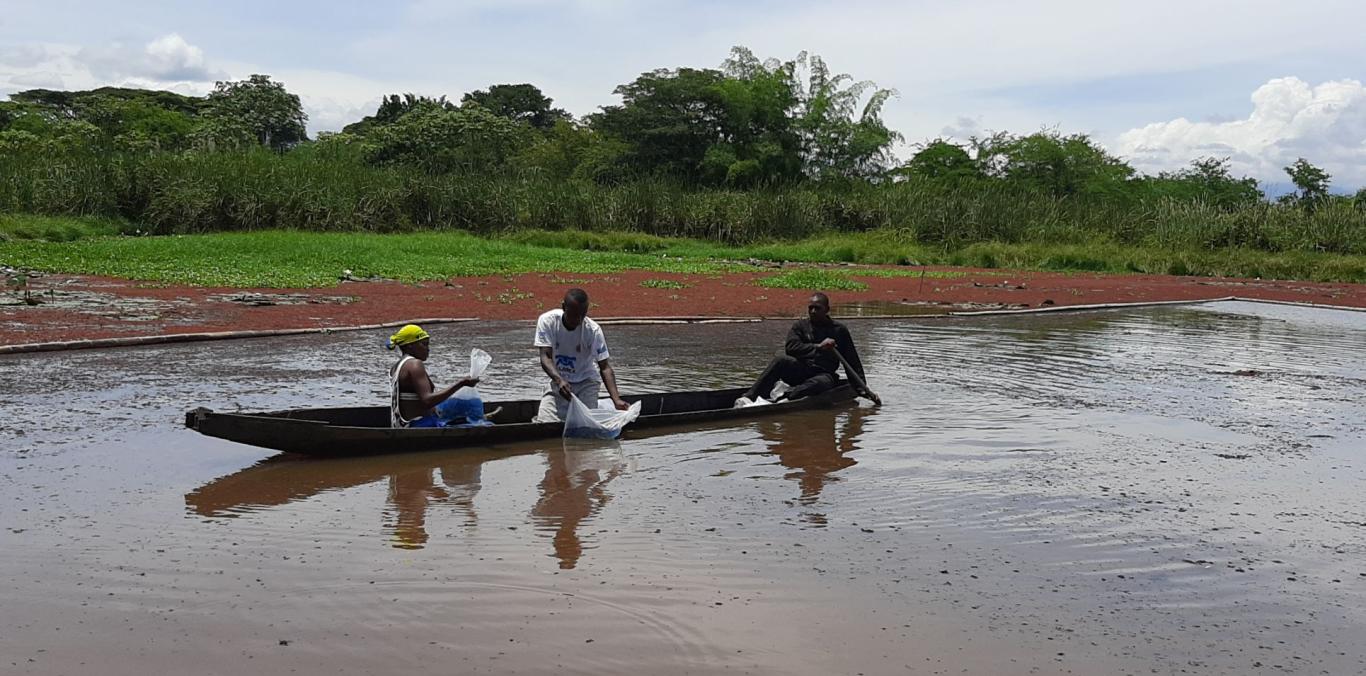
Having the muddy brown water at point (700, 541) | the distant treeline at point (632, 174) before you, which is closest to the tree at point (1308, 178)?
the distant treeline at point (632, 174)

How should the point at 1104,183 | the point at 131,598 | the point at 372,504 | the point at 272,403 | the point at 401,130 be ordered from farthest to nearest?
1. the point at 1104,183
2. the point at 401,130
3. the point at 272,403
4. the point at 372,504
5. the point at 131,598

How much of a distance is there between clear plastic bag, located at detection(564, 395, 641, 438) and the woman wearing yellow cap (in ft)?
2.95

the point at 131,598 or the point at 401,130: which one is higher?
the point at 401,130

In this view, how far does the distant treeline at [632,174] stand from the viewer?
3203 cm

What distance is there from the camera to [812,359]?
10.7 m

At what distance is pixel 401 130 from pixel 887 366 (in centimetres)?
4159

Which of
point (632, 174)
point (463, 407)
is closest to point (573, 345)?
point (463, 407)

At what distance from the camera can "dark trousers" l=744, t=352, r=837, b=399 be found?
10.4 meters

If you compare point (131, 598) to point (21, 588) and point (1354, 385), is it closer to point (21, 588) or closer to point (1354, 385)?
point (21, 588)

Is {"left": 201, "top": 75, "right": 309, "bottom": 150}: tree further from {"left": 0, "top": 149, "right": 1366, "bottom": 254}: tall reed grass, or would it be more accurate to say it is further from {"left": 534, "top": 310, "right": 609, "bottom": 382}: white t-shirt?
{"left": 534, "top": 310, "right": 609, "bottom": 382}: white t-shirt

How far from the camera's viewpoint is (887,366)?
43.6 ft

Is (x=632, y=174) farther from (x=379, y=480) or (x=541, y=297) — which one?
(x=379, y=480)

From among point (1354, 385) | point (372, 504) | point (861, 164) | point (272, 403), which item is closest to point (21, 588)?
point (372, 504)

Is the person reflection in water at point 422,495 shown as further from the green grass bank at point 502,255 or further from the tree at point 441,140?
the tree at point 441,140
